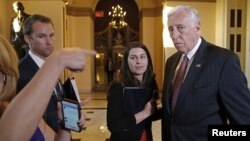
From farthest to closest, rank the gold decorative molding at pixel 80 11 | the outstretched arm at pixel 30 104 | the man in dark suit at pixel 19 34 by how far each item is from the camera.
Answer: the gold decorative molding at pixel 80 11 → the man in dark suit at pixel 19 34 → the outstretched arm at pixel 30 104

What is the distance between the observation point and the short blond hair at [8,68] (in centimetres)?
88

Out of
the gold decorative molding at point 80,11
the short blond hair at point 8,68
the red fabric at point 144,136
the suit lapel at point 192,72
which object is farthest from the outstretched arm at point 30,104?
the gold decorative molding at point 80,11

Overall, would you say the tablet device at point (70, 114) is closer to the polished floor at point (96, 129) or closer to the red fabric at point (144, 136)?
the red fabric at point (144, 136)

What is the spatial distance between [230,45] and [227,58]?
9.37 m

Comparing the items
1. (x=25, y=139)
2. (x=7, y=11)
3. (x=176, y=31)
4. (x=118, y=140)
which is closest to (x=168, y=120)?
(x=118, y=140)

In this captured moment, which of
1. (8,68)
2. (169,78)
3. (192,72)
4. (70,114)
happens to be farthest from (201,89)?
(8,68)

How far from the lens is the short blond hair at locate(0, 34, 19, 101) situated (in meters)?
0.88

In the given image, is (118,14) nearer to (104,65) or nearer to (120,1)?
(120,1)

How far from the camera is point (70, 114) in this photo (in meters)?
1.38

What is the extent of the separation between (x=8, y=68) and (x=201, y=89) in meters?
1.24

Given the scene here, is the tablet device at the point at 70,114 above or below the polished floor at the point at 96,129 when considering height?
above

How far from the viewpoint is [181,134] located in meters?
1.86

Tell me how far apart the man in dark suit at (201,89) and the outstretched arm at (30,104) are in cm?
119

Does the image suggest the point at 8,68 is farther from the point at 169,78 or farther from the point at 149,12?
the point at 149,12
